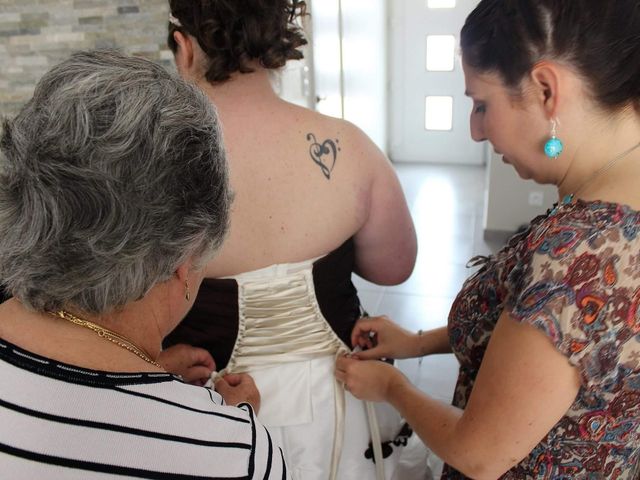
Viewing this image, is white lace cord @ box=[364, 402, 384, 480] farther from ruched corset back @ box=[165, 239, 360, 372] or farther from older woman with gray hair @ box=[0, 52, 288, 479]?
older woman with gray hair @ box=[0, 52, 288, 479]

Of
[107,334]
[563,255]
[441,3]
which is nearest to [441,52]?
[441,3]

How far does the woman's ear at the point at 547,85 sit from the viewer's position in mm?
766

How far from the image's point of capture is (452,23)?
5.45m

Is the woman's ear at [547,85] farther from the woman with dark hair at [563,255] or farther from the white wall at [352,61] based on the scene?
the white wall at [352,61]

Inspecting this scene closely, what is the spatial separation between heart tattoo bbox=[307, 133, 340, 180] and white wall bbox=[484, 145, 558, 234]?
3074mm

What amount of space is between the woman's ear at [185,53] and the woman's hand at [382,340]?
0.63 metres

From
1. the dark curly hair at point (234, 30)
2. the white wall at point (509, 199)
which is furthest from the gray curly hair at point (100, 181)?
the white wall at point (509, 199)

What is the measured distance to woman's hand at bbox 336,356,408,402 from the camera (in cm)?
111

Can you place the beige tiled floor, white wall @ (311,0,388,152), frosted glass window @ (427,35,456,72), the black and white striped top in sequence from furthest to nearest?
frosted glass window @ (427,35,456,72) < white wall @ (311,0,388,152) < the beige tiled floor < the black and white striped top

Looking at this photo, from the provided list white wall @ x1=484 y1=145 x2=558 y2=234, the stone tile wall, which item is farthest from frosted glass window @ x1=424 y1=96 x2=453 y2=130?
the stone tile wall

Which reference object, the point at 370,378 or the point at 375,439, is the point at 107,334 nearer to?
the point at 370,378

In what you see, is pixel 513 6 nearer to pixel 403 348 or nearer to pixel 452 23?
pixel 403 348

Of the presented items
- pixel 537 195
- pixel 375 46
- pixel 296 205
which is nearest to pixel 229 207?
pixel 296 205

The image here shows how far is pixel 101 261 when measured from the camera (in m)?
0.65
